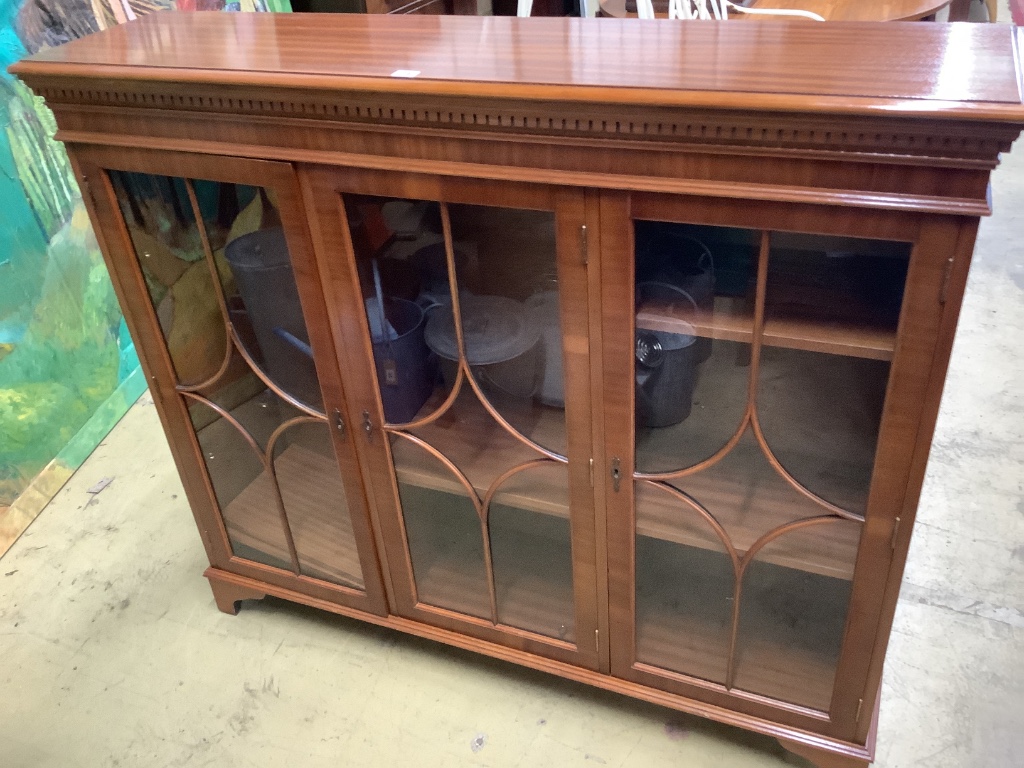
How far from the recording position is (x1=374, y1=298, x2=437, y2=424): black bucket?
3.80ft

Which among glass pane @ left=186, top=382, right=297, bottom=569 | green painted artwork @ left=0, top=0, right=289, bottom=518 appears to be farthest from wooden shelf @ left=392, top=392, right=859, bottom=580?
green painted artwork @ left=0, top=0, right=289, bottom=518

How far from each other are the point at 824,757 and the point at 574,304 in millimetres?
794

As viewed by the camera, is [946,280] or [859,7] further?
[859,7]

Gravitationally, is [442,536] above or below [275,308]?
below

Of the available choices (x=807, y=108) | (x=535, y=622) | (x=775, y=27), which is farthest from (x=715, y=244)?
(x=535, y=622)

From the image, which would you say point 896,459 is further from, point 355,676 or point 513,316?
point 355,676

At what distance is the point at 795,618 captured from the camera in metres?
1.19

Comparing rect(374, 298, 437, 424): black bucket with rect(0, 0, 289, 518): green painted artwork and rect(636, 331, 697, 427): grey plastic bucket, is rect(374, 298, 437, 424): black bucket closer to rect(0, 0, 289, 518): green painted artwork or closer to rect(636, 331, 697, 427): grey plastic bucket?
rect(636, 331, 697, 427): grey plastic bucket

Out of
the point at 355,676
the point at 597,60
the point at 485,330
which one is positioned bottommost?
the point at 355,676

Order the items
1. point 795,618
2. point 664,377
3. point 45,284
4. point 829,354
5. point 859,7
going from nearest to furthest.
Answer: point 829,354, point 664,377, point 795,618, point 45,284, point 859,7

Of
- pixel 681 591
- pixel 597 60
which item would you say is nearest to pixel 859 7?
pixel 597 60

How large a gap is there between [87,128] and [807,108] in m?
0.96

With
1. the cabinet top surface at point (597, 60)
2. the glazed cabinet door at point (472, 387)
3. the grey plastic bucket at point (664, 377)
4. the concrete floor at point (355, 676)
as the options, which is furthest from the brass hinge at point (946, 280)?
the concrete floor at point (355, 676)

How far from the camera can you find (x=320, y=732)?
1.44 metres
